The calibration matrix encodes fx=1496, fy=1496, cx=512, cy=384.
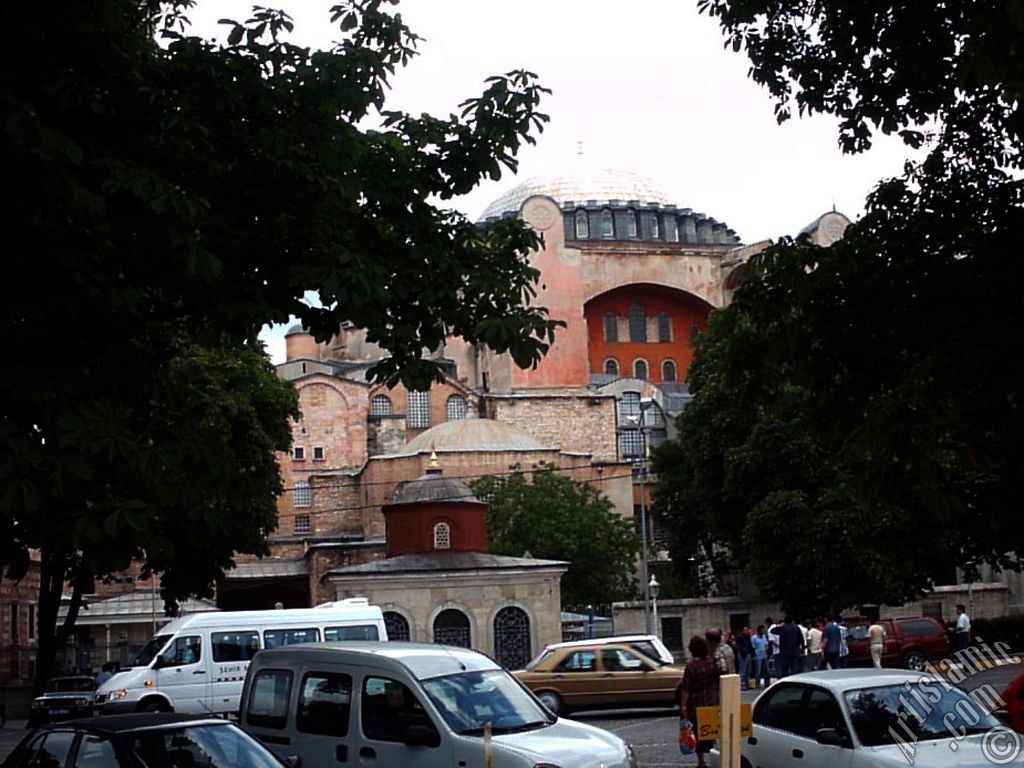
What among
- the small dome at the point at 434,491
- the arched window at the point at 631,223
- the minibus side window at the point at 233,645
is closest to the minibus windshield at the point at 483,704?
the minibus side window at the point at 233,645

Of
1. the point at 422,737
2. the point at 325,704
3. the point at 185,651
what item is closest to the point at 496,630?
the point at 185,651

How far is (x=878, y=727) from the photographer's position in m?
10.8

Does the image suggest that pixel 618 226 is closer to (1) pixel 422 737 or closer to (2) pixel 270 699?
(2) pixel 270 699

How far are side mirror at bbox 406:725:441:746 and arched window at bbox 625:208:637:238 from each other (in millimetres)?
78739

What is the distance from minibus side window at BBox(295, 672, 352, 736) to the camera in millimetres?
11547

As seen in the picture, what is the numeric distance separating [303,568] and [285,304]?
55.7 metres

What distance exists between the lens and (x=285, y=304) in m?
10.3

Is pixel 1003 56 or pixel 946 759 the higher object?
pixel 1003 56

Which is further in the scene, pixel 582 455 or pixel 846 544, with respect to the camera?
pixel 582 455

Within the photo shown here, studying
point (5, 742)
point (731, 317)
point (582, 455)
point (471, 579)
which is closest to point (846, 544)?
point (471, 579)

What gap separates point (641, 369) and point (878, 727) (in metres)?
74.3

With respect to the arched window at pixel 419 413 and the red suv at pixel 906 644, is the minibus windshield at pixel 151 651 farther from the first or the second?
the arched window at pixel 419 413

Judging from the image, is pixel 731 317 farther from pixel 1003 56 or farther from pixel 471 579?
pixel 471 579

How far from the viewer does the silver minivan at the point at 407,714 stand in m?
10.8
